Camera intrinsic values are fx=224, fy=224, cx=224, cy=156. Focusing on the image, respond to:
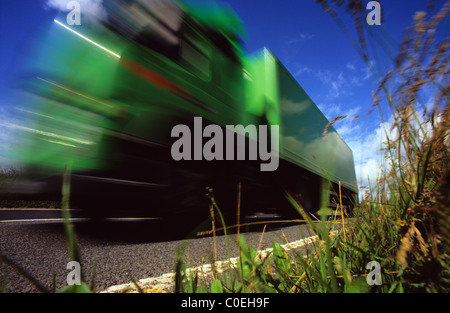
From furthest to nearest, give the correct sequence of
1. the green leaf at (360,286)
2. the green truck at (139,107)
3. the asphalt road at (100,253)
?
the green truck at (139,107) → the asphalt road at (100,253) → the green leaf at (360,286)

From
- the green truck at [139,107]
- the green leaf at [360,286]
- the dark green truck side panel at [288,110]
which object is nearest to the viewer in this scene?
the green leaf at [360,286]

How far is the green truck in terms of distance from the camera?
6.42ft

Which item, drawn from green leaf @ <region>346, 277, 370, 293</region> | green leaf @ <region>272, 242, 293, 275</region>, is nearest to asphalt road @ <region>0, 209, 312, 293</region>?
green leaf @ <region>272, 242, 293, 275</region>

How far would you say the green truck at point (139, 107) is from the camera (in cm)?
196

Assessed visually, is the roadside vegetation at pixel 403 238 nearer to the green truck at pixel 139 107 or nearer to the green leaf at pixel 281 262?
the green leaf at pixel 281 262

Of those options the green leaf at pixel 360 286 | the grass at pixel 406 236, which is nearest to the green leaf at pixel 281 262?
the grass at pixel 406 236

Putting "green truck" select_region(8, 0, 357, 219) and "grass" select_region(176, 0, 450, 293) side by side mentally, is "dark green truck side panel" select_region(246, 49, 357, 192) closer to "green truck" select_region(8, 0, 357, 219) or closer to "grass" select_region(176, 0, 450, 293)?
"green truck" select_region(8, 0, 357, 219)

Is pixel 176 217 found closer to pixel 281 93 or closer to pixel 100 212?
pixel 100 212

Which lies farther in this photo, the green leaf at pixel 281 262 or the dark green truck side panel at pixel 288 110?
the dark green truck side panel at pixel 288 110

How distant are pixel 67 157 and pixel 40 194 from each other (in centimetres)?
48

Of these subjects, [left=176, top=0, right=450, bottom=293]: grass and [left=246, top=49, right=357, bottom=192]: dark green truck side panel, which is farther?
[left=246, top=49, right=357, bottom=192]: dark green truck side panel

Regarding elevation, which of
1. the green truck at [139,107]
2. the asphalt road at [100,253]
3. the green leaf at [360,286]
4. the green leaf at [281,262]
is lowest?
the asphalt road at [100,253]

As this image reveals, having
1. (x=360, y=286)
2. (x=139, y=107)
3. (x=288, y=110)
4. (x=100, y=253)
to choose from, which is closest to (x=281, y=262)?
(x=360, y=286)

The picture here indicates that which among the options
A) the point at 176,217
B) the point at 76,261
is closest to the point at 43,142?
the point at 176,217
